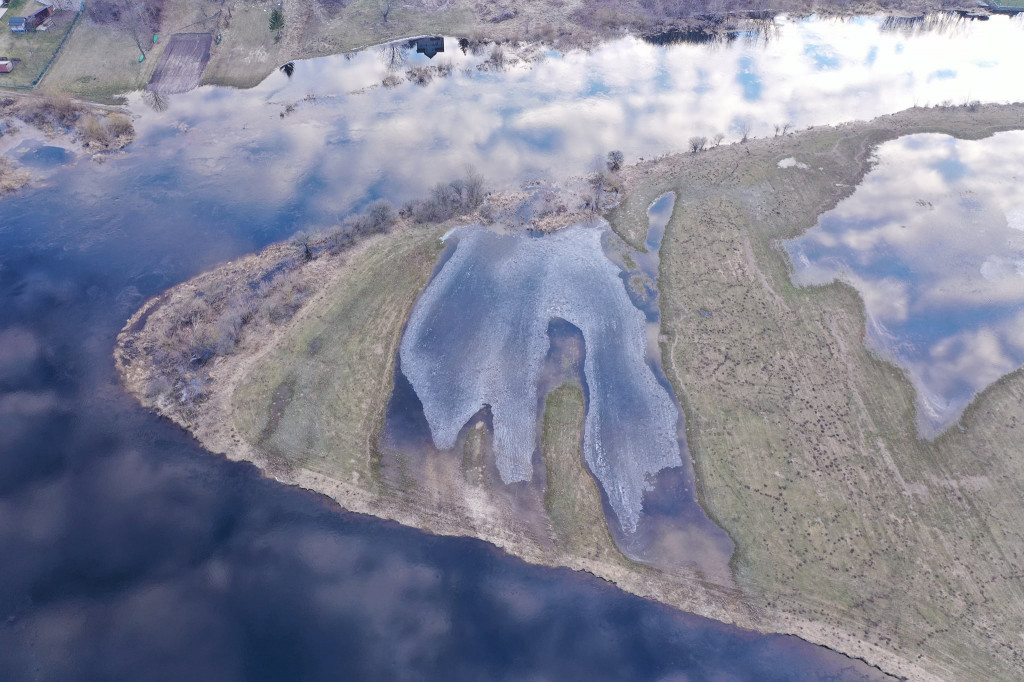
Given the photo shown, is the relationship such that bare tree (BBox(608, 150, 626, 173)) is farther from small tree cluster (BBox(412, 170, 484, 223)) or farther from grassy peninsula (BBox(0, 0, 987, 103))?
grassy peninsula (BBox(0, 0, 987, 103))

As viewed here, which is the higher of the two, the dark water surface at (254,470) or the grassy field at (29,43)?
the grassy field at (29,43)

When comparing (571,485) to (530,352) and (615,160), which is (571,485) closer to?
(530,352)

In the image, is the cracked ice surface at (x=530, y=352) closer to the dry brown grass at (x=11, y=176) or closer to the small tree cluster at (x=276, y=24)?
the dry brown grass at (x=11, y=176)

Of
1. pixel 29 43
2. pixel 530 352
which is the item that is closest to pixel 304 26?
pixel 29 43

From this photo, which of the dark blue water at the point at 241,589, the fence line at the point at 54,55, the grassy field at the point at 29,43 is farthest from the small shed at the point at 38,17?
the dark blue water at the point at 241,589

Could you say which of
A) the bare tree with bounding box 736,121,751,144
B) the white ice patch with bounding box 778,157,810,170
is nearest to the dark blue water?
the white ice patch with bounding box 778,157,810,170

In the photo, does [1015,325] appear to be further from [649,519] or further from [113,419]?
[113,419]

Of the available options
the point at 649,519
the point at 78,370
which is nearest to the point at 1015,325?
the point at 649,519
